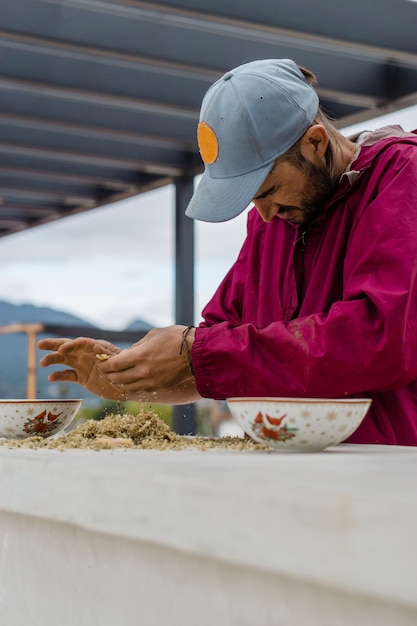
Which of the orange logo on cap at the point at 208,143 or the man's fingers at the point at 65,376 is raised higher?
the orange logo on cap at the point at 208,143

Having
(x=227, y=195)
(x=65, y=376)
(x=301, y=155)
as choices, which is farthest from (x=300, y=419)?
(x=65, y=376)

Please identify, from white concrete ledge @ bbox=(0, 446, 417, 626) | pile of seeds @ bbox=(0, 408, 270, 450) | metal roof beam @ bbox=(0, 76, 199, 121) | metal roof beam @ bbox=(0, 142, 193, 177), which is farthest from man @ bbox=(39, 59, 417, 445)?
metal roof beam @ bbox=(0, 142, 193, 177)

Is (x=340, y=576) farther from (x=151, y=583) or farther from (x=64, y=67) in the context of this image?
(x=64, y=67)

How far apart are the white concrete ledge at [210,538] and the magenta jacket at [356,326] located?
268 mm

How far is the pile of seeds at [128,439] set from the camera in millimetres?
1482

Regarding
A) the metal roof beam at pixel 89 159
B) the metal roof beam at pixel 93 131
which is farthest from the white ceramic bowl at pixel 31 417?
the metal roof beam at pixel 89 159

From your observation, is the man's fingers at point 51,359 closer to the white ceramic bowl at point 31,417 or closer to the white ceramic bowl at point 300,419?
the white ceramic bowl at point 31,417

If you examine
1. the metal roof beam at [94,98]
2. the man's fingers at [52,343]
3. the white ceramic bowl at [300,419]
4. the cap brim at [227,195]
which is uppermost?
the metal roof beam at [94,98]

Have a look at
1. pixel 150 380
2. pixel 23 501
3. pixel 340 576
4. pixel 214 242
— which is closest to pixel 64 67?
pixel 150 380

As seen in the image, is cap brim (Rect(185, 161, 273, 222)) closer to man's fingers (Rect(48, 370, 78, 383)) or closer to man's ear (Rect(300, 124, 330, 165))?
man's ear (Rect(300, 124, 330, 165))

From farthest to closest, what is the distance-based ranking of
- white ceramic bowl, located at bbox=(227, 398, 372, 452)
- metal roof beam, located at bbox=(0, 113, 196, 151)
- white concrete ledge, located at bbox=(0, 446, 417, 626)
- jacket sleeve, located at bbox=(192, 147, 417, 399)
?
metal roof beam, located at bbox=(0, 113, 196, 151)
jacket sleeve, located at bbox=(192, 147, 417, 399)
white ceramic bowl, located at bbox=(227, 398, 372, 452)
white concrete ledge, located at bbox=(0, 446, 417, 626)

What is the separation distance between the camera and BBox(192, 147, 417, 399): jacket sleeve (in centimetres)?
167

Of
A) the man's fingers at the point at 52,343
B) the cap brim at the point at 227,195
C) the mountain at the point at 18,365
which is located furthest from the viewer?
the mountain at the point at 18,365

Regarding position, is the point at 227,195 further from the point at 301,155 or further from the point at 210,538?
the point at 210,538
